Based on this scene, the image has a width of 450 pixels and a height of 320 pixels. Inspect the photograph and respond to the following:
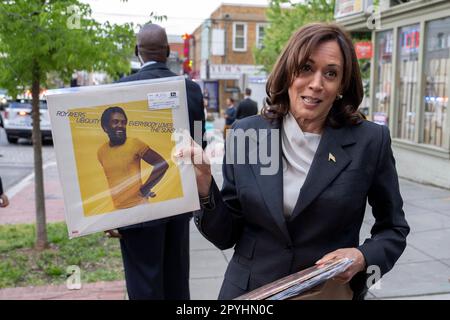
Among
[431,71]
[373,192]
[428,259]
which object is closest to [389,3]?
[431,71]

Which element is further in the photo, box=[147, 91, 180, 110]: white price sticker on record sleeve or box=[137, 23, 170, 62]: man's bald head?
box=[137, 23, 170, 62]: man's bald head

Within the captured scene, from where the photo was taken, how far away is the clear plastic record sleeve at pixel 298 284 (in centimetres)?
146

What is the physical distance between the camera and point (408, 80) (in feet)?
35.3

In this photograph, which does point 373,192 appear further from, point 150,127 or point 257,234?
point 150,127

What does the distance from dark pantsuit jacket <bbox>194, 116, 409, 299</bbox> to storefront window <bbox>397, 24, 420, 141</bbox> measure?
9190 mm

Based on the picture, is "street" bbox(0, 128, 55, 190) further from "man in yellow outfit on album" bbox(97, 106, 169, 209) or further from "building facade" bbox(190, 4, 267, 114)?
"building facade" bbox(190, 4, 267, 114)

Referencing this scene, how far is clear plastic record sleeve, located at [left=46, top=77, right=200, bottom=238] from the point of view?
5.62 feet

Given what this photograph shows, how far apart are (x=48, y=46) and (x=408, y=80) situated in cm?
806

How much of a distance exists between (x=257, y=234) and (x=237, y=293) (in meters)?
0.24

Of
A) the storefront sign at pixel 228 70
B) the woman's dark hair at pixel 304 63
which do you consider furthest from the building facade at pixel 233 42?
the woman's dark hair at pixel 304 63

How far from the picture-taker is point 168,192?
1835 millimetres

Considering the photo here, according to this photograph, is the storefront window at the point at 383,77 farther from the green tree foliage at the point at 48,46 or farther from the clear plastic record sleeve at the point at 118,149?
the clear plastic record sleeve at the point at 118,149

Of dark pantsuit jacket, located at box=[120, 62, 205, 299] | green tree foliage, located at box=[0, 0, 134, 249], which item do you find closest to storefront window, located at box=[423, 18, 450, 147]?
green tree foliage, located at box=[0, 0, 134, 249]
